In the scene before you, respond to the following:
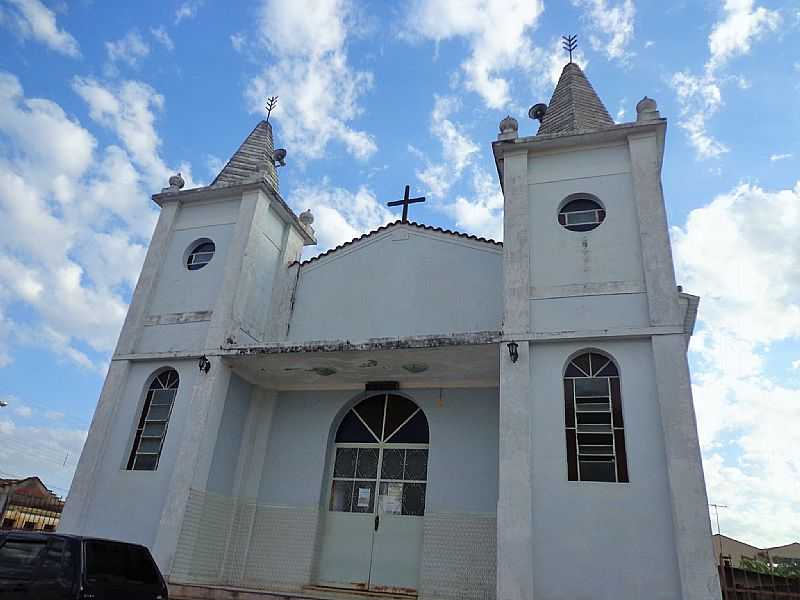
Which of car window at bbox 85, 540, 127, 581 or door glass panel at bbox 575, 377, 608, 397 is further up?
door glass panel at bbox 575, 377, 608, 397

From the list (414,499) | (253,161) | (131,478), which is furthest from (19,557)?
(253,161)

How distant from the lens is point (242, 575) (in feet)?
37.5

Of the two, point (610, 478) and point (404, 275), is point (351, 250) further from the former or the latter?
point (610, 478)

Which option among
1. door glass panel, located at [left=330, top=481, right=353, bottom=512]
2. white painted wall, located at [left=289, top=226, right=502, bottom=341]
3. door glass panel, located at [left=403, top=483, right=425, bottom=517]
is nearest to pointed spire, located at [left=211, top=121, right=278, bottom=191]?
white painted wall, located at [left=289, top=226, right=502, bottom=341]

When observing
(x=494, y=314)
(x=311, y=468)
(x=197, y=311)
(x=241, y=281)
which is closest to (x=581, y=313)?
(x=494, y=314)

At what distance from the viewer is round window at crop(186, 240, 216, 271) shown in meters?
13.4

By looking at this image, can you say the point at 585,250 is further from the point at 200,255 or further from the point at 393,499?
the point at 200,255

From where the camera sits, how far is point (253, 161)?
596 inches

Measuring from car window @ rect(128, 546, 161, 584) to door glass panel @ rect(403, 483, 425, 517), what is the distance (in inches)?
207

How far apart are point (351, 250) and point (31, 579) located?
9164mm

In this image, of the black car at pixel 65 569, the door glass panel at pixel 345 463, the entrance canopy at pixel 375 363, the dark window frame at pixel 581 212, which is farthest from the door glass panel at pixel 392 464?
the black car at pixel 65 569

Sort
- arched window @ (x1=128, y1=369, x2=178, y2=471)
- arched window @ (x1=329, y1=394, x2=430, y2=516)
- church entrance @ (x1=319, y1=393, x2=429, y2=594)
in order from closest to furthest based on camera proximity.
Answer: church entrance @ (x1=319, y1=393, x2=429, y2=594) < arched window @ (x1=128, y1=369, x2=178, y2=471) < arched window @ (x1=329, y1=394, x2=430, y2=516)

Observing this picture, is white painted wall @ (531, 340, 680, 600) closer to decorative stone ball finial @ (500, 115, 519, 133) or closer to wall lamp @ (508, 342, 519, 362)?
wall lamp @ (508, 342, 519, 362)

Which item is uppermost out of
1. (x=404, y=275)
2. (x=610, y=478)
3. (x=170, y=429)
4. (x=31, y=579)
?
(x=404, y=275)
